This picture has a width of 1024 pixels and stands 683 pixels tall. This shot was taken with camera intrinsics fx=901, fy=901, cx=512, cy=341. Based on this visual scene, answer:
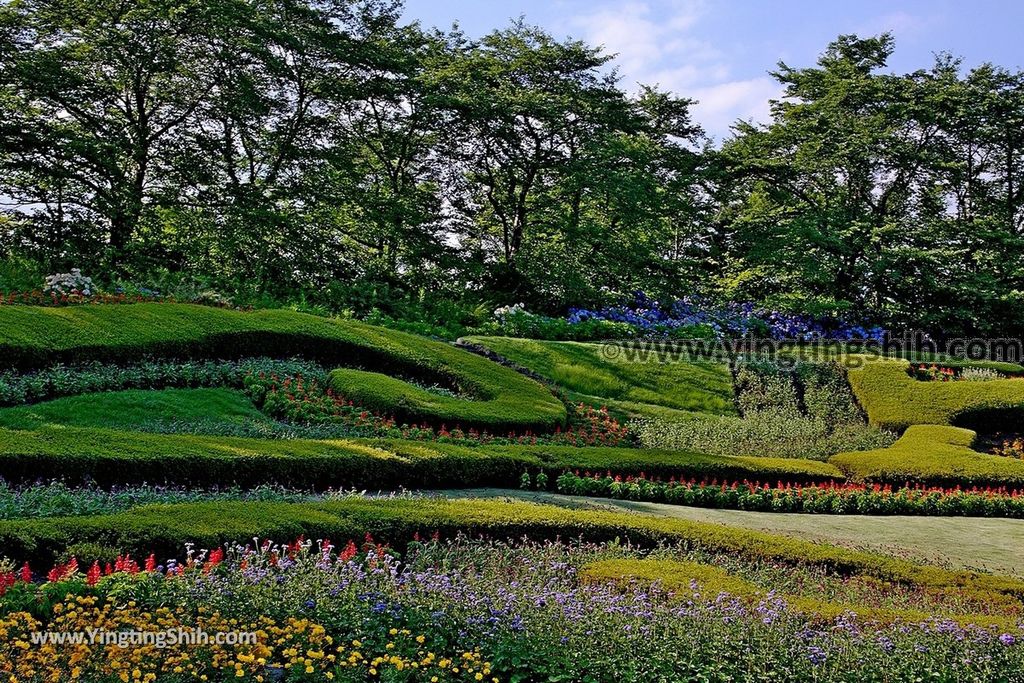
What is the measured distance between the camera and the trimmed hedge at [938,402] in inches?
555

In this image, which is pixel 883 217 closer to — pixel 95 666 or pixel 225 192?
pixel 225 192

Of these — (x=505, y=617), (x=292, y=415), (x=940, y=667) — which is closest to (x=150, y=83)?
(x=292, y=415)

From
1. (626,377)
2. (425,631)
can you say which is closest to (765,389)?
(626,377)

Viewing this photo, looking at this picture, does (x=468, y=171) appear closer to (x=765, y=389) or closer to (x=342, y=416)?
(x=765, y=389)

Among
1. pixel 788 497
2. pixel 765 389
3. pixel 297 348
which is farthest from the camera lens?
pixel 765 389

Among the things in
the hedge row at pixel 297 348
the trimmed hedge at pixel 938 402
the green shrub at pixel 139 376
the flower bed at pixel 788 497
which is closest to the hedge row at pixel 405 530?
the flower bed at pixel 788 497

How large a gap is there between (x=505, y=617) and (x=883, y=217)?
23.0 m

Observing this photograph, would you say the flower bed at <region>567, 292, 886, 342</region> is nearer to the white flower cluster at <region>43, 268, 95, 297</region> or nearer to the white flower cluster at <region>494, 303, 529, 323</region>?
the white flower cluster at <region>494, 303, 529, 323</region>

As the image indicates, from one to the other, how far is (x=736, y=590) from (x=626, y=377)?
10.1 meters

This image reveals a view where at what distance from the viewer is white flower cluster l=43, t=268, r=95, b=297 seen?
512 inches

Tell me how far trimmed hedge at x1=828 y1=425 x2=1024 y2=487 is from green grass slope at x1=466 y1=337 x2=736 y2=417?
3285 mm

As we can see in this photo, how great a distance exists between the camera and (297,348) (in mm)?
12781

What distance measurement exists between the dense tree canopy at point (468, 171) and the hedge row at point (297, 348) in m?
4.35

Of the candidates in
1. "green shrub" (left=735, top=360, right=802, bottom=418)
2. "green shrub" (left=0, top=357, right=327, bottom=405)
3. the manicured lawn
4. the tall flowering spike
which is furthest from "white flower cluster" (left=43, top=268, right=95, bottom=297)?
"green shrub" (left=735, top=360, right=802, bottom=418)
